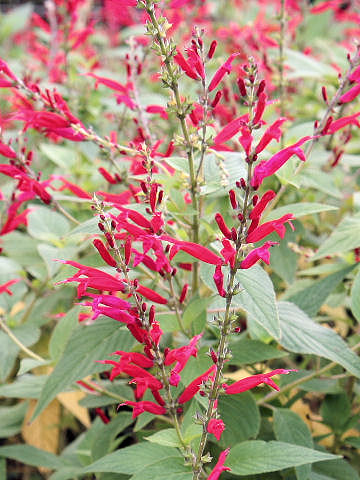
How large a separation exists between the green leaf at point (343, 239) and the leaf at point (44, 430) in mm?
918

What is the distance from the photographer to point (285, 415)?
110cm

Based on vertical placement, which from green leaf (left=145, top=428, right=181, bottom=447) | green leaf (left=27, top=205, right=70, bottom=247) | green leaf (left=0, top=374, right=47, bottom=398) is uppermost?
green leaf (left=27, top=205, right=70, bottom=247)

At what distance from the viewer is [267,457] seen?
32.0 inches

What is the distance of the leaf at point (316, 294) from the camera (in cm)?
116

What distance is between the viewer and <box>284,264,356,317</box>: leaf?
3.82 ft

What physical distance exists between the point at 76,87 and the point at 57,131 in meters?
1.21

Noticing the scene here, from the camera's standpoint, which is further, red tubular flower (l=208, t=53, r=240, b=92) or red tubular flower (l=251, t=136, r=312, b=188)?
red tubular flower (l=208, t=53, r=240, b=92)

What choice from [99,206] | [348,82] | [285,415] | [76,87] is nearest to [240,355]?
[285,415]

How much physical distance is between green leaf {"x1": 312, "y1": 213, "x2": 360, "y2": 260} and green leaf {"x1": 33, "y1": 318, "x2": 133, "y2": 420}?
1.34 feet

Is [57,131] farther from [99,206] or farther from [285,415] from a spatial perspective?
[285,415]

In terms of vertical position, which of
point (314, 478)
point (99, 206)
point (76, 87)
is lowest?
point (314, 478)

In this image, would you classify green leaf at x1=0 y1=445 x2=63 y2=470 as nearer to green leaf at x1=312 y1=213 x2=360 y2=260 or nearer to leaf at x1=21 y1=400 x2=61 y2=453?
leaf at x1=21 y1=400 x2=61 y2=453

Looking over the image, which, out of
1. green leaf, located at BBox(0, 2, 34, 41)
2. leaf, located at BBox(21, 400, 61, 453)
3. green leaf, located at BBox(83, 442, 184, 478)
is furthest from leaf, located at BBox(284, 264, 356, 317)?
green leaf, located at BBox(0, 2, 34, 41)

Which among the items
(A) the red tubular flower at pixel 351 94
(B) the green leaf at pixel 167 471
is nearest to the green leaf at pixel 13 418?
(B) the green leaf at pixel 167 471
